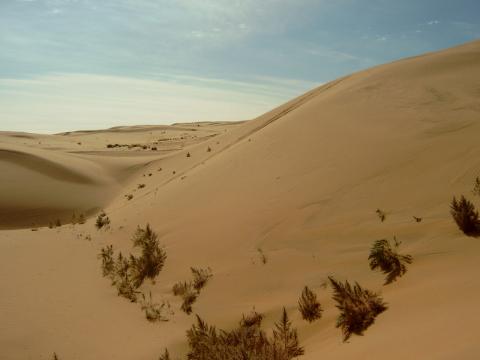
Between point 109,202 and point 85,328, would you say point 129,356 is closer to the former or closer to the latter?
point 85,328

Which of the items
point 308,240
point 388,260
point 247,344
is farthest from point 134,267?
point 388,260

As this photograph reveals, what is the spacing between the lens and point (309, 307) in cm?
374

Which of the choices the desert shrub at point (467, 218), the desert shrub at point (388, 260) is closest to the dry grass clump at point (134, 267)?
the desert shrub at point (388, 260)

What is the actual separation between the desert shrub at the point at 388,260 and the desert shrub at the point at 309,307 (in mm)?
699

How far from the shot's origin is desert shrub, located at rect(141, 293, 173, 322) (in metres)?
4.61

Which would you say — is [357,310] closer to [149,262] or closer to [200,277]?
[200,277]

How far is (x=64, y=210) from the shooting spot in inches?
594

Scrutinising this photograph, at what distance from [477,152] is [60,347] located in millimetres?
5714

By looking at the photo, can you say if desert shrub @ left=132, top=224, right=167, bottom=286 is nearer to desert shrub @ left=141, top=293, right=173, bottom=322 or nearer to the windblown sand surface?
the windblown sand surface

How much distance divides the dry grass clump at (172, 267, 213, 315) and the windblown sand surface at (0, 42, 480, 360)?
0.10 metres

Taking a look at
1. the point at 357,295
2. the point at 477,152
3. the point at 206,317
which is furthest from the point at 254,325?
the point at 477,152

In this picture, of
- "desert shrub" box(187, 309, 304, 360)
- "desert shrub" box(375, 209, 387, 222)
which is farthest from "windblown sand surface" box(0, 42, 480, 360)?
"desert shrub" box(187, 309, 304, 360)

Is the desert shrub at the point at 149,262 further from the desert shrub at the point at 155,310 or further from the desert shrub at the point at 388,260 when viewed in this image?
the desert shrub at the point at 388,260

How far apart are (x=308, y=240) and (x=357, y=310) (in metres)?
1.78
